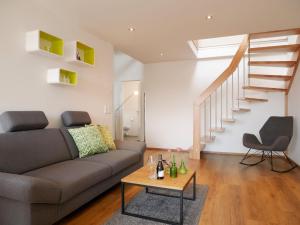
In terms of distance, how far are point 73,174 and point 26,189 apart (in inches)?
20.9

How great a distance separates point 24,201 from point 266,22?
3613mm

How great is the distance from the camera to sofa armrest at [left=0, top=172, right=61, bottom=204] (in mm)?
1464

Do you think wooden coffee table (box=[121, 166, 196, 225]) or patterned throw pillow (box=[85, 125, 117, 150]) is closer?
wooden coffee table (box=[121, 166, 196, 225])

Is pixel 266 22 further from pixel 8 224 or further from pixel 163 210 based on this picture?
pixel 8 224

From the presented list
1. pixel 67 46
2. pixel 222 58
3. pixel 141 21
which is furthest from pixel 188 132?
pixel 67 46

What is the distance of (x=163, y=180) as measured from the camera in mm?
2041

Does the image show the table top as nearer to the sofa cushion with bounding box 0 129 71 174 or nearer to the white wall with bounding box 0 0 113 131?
the sofa cushion with bounding box 0 129 71 174

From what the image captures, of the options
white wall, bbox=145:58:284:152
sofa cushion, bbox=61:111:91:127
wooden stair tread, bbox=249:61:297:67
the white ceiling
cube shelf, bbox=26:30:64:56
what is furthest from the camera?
white wall, bbox=145:58:284:152

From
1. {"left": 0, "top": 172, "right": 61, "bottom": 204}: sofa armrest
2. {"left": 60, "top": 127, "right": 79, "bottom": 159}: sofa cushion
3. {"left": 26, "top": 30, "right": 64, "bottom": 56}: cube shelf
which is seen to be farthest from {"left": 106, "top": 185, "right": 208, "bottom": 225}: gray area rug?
{"left": 26, "top": 30, "right": 64, "bottom": 56}: cube shelf

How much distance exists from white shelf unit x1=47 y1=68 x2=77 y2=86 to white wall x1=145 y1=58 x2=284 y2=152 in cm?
298

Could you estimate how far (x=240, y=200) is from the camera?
7.95 feet

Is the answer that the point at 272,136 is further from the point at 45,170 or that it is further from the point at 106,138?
the point at 45,170

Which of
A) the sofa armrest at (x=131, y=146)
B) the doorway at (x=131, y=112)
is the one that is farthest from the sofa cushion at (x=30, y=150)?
the doorway at (x=131, y=112)

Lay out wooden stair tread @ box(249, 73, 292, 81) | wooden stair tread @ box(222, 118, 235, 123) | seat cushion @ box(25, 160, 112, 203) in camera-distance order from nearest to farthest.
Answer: seat cushion @ box(25, 160, 112, 203), wooden stair tread @ box(249, 73, 292, 81), wooden stair tread @ box(222, 118, 235, 123)
